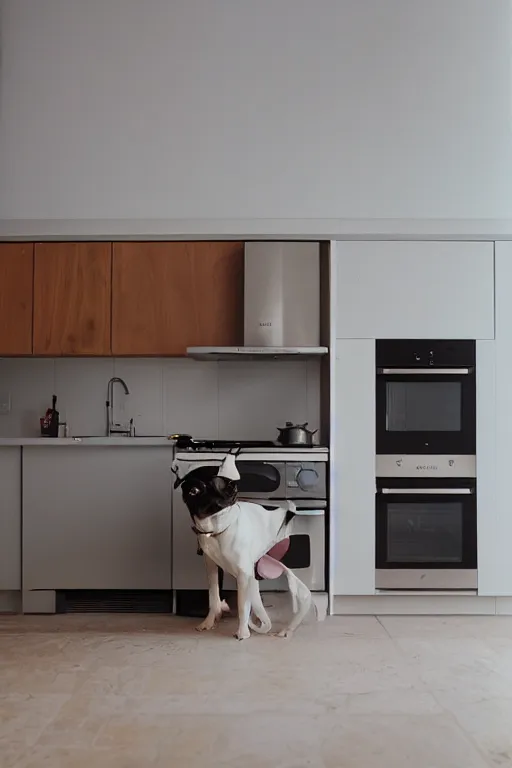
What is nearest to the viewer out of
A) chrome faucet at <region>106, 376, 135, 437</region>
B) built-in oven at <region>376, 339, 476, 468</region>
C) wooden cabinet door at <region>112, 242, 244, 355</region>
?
built-in oven at <region>376, 339, 476, 468</region>

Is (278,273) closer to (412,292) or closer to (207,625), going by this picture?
(412,292)

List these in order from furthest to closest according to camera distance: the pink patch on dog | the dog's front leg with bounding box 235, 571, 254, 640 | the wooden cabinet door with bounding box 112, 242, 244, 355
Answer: the wooden cabinet door with bounding box 112, 242, 244, 355, the pink patch on dog, the dog's front leg with bounding box 235, 571, 254, 640

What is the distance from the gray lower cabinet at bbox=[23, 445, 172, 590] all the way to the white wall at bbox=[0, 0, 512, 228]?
4.12 feet

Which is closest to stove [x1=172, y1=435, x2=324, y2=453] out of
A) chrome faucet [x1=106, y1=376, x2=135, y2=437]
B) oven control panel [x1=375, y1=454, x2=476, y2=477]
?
oven control panel [x1=375, y1=454, x2=476, y2=477]

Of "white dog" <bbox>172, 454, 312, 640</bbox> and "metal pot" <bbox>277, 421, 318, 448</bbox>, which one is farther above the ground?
"metal pot" <bbox>277, 421, 318, 448</bbox>

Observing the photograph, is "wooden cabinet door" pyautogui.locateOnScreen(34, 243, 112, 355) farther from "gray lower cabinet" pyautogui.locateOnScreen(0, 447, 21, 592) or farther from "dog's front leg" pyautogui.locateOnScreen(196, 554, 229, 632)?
"dog's front leg" pyautogui.locateOnScreen(196, 554, 229, 632)

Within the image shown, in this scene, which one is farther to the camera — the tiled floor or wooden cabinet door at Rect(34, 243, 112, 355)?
wooden cabinet door at Rect(34, 243, 112, 355)

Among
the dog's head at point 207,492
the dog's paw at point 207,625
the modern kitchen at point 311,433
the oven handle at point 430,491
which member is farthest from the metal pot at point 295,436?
the dog's paw at point 207,625

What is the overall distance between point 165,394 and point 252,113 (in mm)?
1648

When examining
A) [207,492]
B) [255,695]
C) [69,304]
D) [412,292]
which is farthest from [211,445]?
[255,695]

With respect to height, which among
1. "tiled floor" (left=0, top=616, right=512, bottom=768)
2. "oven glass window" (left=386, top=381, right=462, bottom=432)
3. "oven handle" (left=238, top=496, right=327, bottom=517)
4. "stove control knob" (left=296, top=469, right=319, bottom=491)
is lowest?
"tiled floor" (left=0, top=616, right=512, bottom=768)

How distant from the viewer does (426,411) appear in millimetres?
4348

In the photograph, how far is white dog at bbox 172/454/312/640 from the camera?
3.64m

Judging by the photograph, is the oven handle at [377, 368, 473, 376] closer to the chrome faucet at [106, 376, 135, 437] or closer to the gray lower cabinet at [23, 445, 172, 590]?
the gray lower cabinet at [23, 445, 172, 590]
